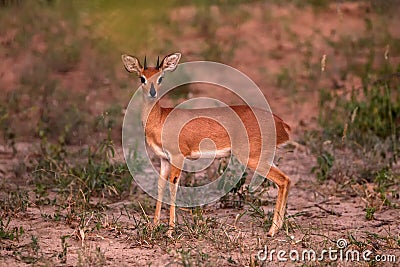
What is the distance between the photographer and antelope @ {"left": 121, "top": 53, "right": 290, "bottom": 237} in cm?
509

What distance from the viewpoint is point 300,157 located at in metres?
7.22

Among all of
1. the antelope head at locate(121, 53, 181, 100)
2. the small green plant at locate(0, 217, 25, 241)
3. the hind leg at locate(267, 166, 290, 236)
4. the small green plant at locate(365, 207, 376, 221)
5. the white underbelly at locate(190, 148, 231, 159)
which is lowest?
the small green plant at locate(365, 207, 376, 221)

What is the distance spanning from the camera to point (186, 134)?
203 inches

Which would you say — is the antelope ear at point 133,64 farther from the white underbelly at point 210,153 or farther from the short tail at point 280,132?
the short tail at point 280,132

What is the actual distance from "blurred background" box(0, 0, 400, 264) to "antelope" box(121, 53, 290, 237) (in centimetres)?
54

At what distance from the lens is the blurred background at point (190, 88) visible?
19.7 feet

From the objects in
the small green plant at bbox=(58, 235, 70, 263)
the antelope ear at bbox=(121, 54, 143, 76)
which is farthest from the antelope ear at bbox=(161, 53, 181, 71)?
the small green plant at bbox=(58, 235, 70, 263)

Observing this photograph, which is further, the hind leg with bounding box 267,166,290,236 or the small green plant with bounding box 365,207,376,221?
the small green plant with bounding box 365,207,376,221

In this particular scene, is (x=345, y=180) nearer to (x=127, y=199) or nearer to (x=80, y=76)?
(x=127, y=199)

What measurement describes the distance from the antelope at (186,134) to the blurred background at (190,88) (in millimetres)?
542

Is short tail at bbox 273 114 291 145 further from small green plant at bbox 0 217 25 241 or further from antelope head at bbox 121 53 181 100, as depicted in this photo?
small green plant at bbox 0 217 25 241

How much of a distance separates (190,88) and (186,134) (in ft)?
12.9

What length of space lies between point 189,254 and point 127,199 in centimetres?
151

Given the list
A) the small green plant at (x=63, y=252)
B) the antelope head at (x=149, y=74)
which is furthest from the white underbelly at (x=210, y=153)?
the small green plant at (x=63, y=252)
